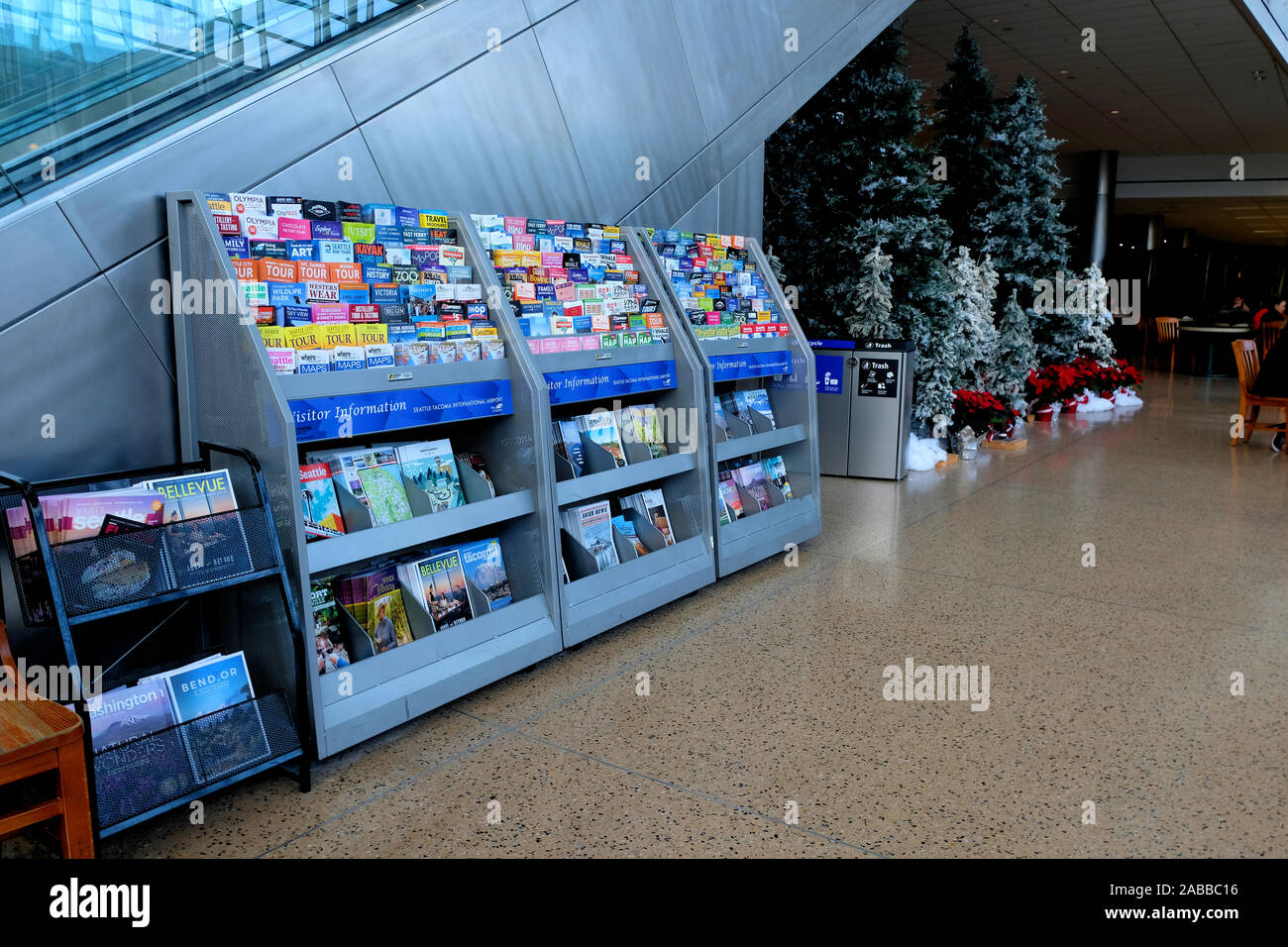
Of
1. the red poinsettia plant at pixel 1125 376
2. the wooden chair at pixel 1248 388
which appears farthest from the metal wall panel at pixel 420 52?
the red poinsettia plant at pixel 1125 376

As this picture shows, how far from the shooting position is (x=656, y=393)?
4508 mm

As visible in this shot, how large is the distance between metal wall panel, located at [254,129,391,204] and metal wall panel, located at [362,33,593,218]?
54 millimetres

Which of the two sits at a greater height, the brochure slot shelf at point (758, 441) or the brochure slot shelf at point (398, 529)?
the brochure slot shelf at point (758, 441)

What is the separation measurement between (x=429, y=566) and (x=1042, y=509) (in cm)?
438

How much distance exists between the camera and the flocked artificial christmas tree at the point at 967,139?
410 inches

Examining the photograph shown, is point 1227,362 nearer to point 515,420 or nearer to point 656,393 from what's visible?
point 656,393

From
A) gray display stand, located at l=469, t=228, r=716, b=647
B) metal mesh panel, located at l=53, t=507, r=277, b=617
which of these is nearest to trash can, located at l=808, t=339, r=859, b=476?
gray display stand, located at l=469, t=228, r=716, b=647

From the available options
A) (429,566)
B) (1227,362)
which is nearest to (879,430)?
(429,566)

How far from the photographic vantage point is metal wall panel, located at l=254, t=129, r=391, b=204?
3410 millimetres

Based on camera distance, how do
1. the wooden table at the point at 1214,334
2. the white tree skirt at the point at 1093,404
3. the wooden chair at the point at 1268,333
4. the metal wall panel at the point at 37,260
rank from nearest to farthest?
the metal wall panel at the point at 37,260
the white tree skirt at the point at 1093,404
the wooden chair at the point at 1268,333
the wooden table at the point at 1214,334

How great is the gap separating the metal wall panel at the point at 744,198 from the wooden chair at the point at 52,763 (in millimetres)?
4550

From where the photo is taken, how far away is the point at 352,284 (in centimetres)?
318

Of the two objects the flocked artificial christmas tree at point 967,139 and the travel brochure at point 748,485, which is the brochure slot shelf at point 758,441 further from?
the flocked artificial christmas tree at point 967,139
